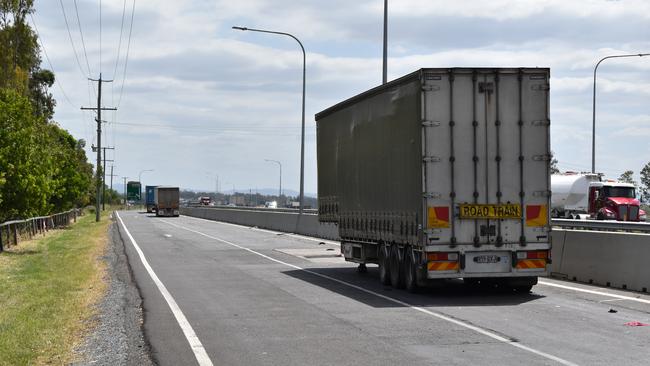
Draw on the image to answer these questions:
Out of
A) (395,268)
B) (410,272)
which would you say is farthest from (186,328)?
(395,268)

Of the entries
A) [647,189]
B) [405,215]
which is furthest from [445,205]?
[647,189]

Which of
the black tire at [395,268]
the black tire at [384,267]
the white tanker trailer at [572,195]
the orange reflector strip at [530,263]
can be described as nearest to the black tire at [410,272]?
the black tire at [395,268]

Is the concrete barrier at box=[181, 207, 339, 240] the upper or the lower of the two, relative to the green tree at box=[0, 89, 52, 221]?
lower

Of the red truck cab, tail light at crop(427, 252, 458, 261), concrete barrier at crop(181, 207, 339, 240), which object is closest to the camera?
tail light at crop(427, 252, 458, 261)

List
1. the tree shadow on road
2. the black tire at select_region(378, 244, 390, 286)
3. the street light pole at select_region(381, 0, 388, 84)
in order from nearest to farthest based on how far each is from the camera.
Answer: the tree shadow on road → the black tire at select_region(378, 244, 390, 286) → the street light pole at select_region(381, 0, 388, 84)

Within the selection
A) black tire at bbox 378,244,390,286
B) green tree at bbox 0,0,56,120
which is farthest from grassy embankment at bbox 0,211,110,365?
green tree at bbox 0,0,56,120

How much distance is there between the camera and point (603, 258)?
1681cm

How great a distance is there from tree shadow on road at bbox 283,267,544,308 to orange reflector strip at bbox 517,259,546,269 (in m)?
0.58

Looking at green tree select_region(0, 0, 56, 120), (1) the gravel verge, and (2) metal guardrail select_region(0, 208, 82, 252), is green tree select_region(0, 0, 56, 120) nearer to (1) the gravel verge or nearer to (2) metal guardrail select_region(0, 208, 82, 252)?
(2) metal guardrail select_region(0, 208, 82, 252)

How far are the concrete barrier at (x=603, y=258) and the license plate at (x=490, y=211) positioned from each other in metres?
2.78

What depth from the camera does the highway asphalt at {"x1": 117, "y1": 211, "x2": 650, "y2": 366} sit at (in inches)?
365

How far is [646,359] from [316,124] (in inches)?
584

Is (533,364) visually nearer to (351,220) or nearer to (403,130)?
(403,130)

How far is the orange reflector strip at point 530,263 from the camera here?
14.8 meters
